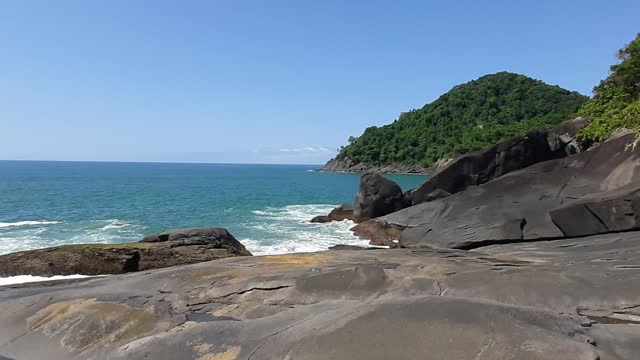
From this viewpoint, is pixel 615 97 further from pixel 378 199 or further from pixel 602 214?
pixel 602 214

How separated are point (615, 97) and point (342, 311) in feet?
108

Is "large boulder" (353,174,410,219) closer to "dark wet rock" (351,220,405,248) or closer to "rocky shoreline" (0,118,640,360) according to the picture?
"dark wet rock" (351,220,405,248)

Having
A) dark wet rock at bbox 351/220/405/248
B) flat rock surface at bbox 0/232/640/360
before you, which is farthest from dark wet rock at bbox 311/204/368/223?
flat rock surface at bbox 0/232/640/360

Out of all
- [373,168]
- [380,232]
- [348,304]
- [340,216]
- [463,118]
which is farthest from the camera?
[373,168]

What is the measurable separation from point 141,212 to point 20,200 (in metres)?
22.5

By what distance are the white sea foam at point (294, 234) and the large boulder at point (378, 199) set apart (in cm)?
161

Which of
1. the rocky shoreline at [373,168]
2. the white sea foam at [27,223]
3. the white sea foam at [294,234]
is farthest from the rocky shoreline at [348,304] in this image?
the rocky shoreline at [373,168]

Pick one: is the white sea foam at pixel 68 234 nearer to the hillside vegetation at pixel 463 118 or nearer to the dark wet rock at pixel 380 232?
the dark wet rock at pixel 380 232

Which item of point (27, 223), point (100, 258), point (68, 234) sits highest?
point (100, 258)

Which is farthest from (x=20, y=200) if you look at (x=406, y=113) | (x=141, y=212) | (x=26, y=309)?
(x=406, y=113)

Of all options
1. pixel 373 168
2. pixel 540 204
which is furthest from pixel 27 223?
pixel 373 168

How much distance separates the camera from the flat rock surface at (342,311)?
5055 millimetres

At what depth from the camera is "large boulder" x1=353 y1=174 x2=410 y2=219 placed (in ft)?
112

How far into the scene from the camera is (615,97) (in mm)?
31094
